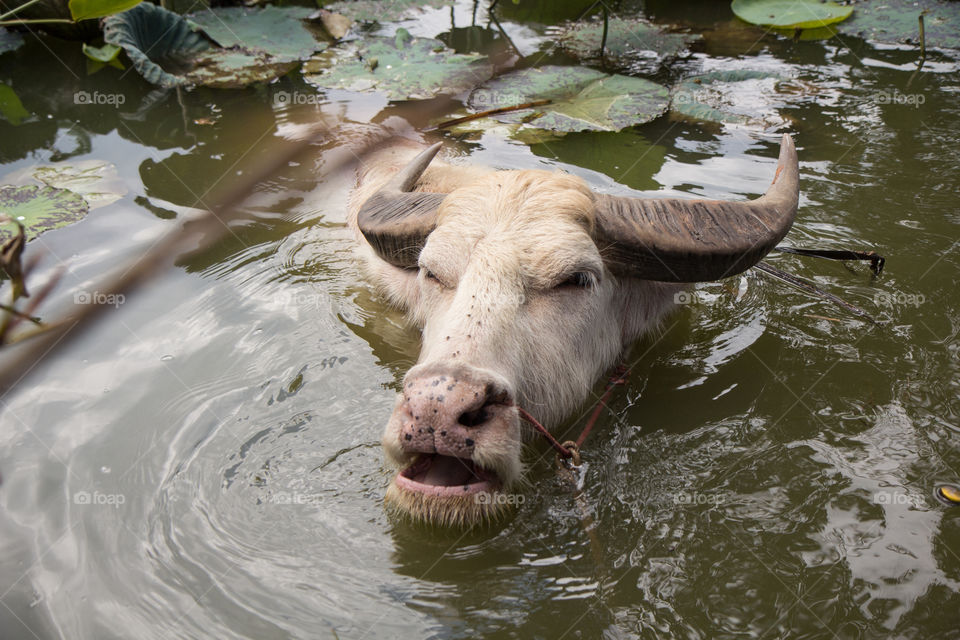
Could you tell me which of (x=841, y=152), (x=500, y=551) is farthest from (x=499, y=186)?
(x=841, y=152)

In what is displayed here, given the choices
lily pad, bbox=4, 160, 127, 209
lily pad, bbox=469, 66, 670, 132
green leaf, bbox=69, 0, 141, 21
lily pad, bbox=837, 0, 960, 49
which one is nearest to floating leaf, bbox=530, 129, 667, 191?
lily pad, bbox=469, 66, 670, 132

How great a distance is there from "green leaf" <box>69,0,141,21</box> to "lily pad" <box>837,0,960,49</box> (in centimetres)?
706

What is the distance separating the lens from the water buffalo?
227 centimetres

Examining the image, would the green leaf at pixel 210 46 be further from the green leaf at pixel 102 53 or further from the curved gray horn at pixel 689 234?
the curved gray horn at pixel 689 234

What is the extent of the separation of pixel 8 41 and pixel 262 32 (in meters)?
2.72

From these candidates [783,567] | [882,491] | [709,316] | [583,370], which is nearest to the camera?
[783,567]

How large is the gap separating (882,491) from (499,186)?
2096mm

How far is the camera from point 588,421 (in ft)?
10.4

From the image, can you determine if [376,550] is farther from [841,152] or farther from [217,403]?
[841,152]

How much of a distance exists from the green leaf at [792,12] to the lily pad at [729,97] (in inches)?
36.3

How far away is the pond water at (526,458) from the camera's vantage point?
236 cm

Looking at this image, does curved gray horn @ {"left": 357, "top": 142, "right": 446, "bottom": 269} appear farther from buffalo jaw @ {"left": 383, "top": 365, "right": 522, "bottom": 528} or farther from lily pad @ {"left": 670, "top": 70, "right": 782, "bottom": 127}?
lily pad @ {"left": 670, "top": 70, "right": 782, "bottom": 127}

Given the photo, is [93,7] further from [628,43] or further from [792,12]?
[792,12]

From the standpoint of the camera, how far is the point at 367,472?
2891 millimetres
